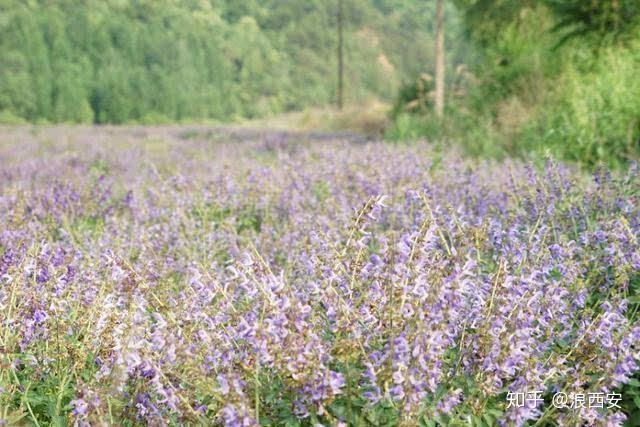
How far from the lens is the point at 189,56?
192ft

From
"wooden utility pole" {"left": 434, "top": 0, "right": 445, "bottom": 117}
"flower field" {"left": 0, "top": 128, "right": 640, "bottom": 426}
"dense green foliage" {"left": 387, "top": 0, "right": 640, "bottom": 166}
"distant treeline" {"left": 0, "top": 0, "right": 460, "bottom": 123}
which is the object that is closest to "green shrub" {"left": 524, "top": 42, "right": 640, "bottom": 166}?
"dense green foliage" {"left": 387, "top": 0, "right": 640, "bottom": 166}

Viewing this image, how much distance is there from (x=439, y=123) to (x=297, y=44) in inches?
2993

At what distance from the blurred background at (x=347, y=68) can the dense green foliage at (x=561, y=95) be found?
0.11 feet

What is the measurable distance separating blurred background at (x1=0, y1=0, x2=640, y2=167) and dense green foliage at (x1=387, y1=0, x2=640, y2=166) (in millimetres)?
33

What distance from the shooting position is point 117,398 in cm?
214

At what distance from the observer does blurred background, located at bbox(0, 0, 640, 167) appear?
9.76m

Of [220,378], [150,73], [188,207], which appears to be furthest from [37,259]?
[150,73]

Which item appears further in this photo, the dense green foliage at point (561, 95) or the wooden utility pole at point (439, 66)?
the wooden utility pole at point (439, 66)

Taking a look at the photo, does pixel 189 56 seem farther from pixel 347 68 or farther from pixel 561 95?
pixel 561 95

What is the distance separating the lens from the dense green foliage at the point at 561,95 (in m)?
8.17

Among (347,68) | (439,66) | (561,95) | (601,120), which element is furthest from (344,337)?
(347,68)

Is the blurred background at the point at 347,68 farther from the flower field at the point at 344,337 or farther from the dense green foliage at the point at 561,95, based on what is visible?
the flower field at the point at 344,337

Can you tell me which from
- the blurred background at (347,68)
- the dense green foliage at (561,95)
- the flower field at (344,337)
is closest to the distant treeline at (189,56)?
the blurred background at (347,68)

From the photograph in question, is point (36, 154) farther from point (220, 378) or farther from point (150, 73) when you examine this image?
point (150, 73)
